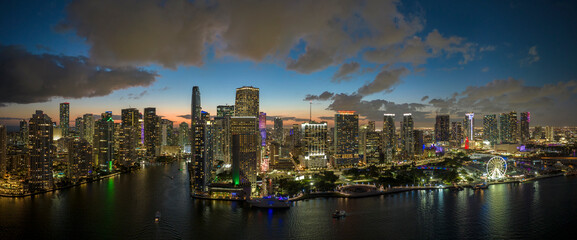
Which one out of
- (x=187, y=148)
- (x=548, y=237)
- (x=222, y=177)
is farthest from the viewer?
(x=187, y=148)

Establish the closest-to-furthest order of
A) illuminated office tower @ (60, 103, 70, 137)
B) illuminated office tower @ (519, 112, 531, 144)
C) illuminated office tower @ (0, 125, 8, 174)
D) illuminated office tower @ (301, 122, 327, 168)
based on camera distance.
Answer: illuminated office tower @ (0, 125, 8, 174), illuminated office tower @ (301, 122, 327, 168), illuminated office tower @ (60, 103, 70, 137), illuminated office tower @ (519, 112, 531, 144)

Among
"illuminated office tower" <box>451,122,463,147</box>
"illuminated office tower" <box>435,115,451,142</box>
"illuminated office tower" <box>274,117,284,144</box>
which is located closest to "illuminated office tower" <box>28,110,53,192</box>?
"illuminated office tower" <box>274,117,284,144</box>

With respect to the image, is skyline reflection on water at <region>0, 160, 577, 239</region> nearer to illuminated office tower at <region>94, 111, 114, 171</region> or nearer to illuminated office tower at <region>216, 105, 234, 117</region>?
illuminated office tower at <region>94, 111, 114, 171</region>

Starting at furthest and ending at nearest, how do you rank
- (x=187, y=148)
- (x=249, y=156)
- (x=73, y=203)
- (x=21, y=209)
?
(x=187, y=148)
(x=249, y=156)
(x=73, y=203)
(x=21, y=209)

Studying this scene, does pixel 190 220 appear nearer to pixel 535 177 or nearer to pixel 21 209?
pixel 21 209

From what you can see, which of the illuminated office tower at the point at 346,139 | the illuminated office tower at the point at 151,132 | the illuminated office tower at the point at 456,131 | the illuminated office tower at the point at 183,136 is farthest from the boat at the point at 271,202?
the illuminated office tower at the point at 456,131

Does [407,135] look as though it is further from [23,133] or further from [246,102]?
[23,133]

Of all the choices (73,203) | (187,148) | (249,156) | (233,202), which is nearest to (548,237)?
(233,202)
